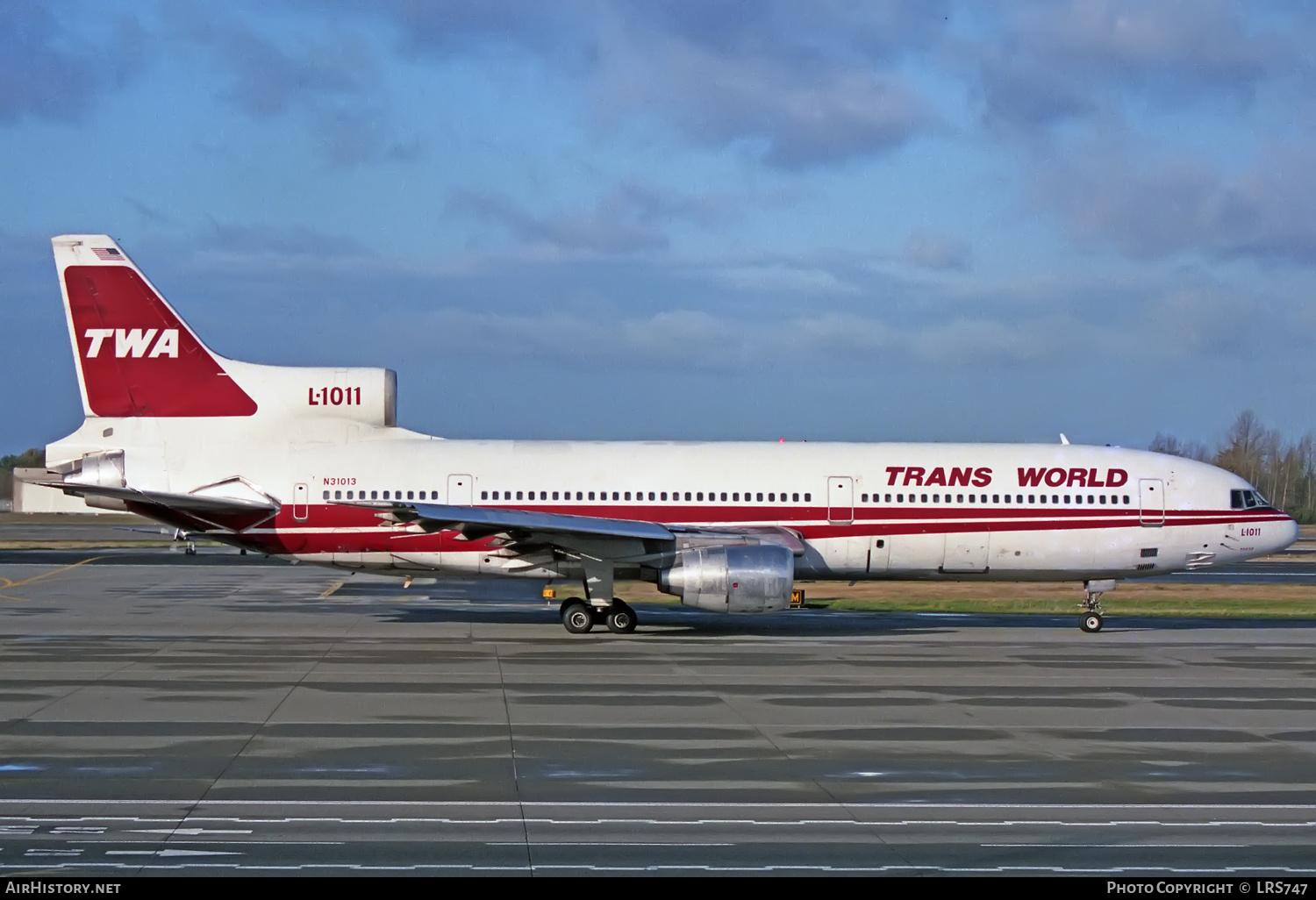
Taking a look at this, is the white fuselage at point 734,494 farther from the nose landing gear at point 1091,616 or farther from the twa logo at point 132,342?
the twa logo at point 132,342

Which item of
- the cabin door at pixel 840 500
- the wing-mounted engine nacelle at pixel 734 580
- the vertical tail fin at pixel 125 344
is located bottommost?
the wing-mounted engine nacelle at pixel 734 580

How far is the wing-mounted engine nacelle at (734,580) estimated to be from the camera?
24.5 metres

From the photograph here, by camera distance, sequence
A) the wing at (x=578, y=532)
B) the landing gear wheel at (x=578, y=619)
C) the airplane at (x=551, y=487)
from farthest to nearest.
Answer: the airplane at (x=551, y=487) < the landing gear wheel at (x=578, y=619) < the wing at (x=578, y=532)

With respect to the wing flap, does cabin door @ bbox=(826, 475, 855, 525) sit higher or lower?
higher

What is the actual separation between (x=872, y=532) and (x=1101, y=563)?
5.02 m

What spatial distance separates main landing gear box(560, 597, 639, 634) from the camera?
26.1 meters

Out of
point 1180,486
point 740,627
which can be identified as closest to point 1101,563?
point 1180,486

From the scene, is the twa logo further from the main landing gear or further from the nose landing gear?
the nose landing gear

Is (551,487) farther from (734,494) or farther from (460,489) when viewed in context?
(734,494)

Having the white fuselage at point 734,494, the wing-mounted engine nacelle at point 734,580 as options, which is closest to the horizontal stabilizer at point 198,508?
the white fuselage at point 734,494

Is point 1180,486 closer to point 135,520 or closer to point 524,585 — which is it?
point 524,585

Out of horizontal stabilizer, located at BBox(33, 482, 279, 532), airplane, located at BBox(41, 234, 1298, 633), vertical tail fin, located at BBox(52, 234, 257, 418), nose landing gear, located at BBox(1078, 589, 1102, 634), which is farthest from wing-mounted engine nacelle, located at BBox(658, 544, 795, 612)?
vertical tail fin, located at BBox(52, 234, 257, 418)

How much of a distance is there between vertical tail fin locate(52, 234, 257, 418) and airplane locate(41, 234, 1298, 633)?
0.04 metres

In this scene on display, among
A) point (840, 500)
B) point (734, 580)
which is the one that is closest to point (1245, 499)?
point (840, 500)
